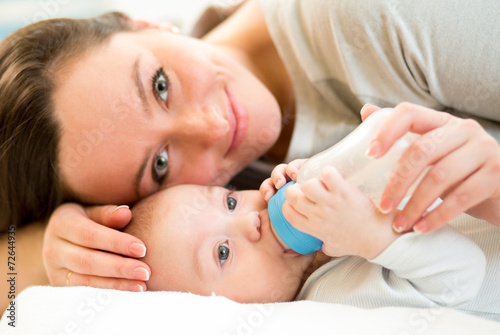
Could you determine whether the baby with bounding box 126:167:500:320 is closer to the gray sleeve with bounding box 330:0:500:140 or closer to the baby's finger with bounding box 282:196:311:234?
the baby's finger with bounding box 282:196:311:234

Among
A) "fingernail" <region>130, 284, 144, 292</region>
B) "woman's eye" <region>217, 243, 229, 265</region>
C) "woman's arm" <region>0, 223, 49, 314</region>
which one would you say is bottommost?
"woman's arm" <region>0, 223, 49, 314</region>

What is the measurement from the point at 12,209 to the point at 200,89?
0.70 m

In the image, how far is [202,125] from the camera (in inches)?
46.2

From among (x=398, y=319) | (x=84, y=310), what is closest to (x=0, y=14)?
(x=84, y=310)

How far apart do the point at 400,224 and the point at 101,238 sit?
0.69 metres

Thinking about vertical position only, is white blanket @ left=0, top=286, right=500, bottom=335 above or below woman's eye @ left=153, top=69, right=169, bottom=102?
below

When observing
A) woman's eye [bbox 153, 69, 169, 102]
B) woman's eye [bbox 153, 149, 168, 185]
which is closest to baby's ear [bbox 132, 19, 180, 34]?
woman's eye [bbox 153, 69, 169, 102]

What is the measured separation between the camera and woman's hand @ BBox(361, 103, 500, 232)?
724mm

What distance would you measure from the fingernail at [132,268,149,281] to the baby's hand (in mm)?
325

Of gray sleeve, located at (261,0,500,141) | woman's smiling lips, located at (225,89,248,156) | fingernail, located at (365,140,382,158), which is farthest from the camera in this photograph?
woman's smiling lips, located at (225,89,248,156)

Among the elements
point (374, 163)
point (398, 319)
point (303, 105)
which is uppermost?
point (374, 163)

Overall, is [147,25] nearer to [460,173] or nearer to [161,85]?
[161,85]

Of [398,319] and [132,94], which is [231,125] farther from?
[398,319]

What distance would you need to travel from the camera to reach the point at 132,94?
3.67 feet
